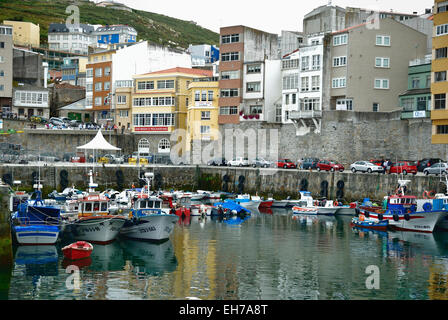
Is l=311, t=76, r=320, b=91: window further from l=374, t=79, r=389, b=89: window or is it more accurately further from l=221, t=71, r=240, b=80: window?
l=221, t=71, r=240, b=80: window

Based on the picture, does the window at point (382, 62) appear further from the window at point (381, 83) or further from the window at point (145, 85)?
the window at point (145, 85)

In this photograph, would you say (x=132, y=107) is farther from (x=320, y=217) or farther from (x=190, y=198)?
(x=320, y=217)

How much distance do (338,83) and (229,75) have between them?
16.6 meters

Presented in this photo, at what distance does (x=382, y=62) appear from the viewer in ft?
256

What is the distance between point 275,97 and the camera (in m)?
87.0

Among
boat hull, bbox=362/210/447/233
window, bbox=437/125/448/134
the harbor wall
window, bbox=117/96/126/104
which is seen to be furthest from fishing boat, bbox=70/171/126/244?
window, bbox=117/96/126/104

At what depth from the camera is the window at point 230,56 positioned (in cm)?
8794

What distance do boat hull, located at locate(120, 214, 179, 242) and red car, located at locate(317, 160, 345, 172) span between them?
28.9m

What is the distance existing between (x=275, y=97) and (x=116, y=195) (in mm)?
32262

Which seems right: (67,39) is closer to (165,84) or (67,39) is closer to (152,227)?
(165,84)

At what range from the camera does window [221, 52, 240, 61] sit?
87.9 m

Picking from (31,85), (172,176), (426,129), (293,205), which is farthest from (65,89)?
(426,129)

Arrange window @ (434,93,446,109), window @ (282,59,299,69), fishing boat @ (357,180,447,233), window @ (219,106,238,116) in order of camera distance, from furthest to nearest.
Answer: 1. window @ (219,106,238,116)
2. window @ (282,59,299,69)
3. window @ (434,93,446,109)
4. fishing boat @ (357,180,447,233)
